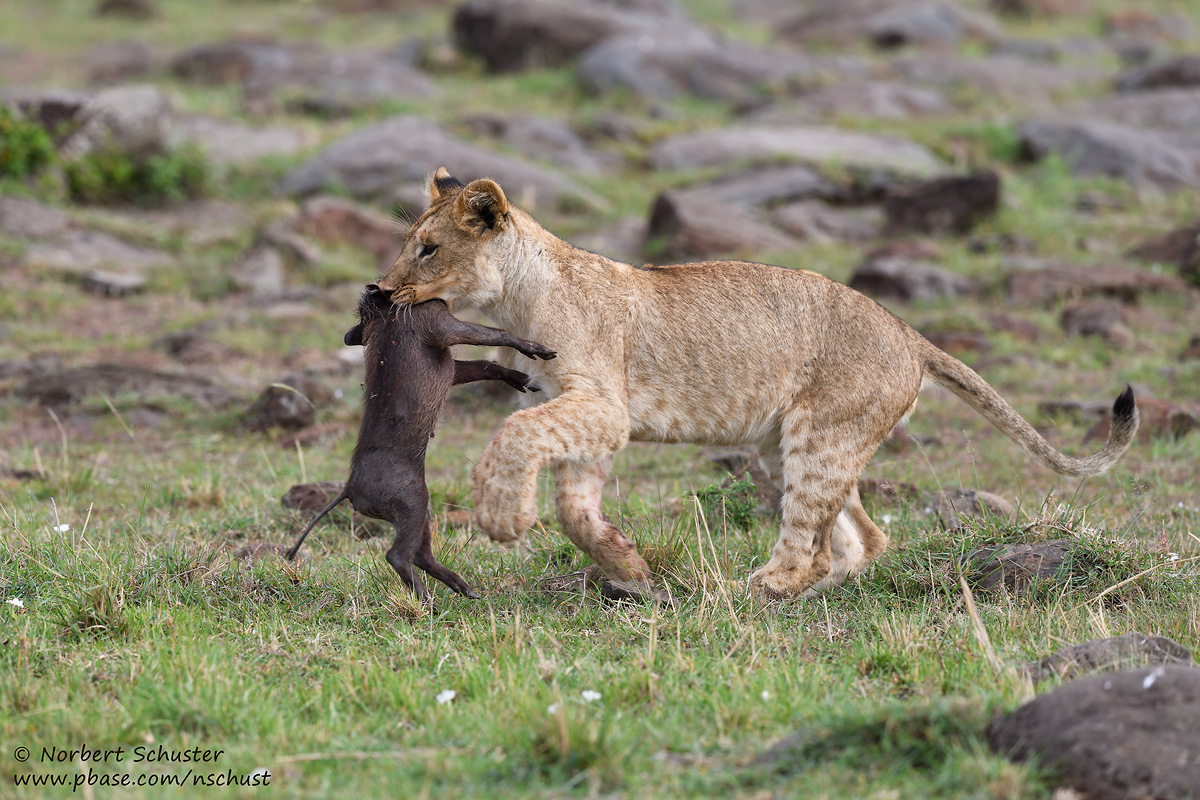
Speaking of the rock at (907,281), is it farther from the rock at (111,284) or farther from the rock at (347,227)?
the rock at (111,284)

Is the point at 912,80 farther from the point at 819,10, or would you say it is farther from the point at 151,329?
the point at 151,329

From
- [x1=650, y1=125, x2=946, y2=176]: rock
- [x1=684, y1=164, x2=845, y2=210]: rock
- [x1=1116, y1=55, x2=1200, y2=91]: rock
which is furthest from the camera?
[x1=1116, y1=55, x2=1200, y2=91]: rock

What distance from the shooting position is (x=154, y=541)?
610 centimetres

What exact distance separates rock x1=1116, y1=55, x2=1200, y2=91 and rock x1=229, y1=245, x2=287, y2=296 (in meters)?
15.0

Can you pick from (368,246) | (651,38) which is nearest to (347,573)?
(368,246)

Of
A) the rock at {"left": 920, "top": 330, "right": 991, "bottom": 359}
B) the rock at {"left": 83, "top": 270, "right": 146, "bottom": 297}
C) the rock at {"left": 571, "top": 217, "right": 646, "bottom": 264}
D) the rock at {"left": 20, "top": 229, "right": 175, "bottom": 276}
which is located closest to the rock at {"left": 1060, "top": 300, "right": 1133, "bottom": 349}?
the rock at {"left": 920, "top": 330, "right": 991, "bottom": 359}

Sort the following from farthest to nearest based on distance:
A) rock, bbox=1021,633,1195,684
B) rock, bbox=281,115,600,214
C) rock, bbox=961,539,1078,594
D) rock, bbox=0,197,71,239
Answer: rock, bbox=281,115,600,214 → rock, bbox=0,197,71,239 → rock, bbox=961,539,1078,594 → rock, bbox=1021,633,1195,684

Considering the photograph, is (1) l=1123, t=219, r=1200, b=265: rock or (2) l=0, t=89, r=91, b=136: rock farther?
(2) l=0, t=89, r=91, b=136: rock

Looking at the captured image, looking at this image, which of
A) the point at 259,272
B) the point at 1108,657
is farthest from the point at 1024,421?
the point at 259,272

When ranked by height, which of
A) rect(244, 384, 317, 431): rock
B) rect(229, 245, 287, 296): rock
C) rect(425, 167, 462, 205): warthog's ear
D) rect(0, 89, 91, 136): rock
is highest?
rect(425, 167, 462, 205): warthog's ear

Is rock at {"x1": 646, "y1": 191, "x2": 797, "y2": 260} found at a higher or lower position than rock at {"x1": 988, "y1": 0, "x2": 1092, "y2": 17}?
lower

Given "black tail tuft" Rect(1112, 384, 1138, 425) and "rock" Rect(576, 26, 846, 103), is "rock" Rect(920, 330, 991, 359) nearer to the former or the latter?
"black tail tuft" Rect(1112, 384, 1138, 425)

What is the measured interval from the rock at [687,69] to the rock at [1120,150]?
16.1 feet

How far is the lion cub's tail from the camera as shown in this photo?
5844 millimetres
